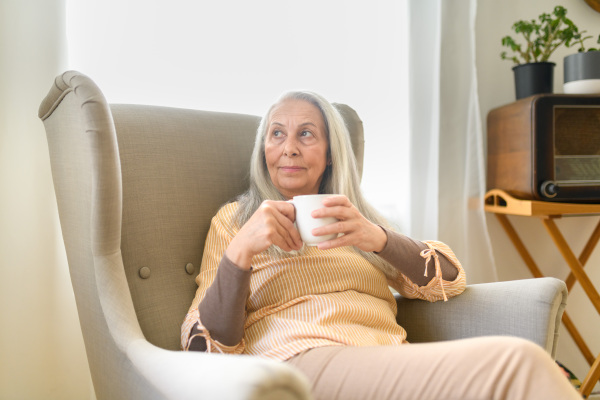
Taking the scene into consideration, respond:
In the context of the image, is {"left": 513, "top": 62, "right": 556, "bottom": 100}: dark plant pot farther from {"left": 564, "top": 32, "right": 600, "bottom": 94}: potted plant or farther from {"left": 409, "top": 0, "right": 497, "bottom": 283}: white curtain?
{"left": 409, "top": 0, "right": 497, "bottom": 283}: white curtain

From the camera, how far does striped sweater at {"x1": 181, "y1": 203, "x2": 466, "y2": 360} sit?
3.25 ft

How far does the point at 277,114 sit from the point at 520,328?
2.36 ft

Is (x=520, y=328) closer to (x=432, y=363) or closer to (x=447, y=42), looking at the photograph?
(x=432, y=363)

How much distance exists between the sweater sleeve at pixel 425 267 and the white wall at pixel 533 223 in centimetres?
103

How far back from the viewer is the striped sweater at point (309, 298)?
990 mm

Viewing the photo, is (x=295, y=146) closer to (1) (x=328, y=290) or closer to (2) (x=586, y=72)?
(1) (x=328, y=290)

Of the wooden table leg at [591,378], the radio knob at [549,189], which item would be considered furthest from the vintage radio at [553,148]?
the wooden table leg at [591,378]

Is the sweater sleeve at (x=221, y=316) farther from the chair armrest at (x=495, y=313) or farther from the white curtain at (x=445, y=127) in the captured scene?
the white curtain at (x=445, y=127)

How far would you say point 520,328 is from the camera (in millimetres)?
1099

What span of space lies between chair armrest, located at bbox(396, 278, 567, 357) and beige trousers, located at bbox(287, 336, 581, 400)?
30 cm

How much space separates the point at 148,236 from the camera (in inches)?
44.9

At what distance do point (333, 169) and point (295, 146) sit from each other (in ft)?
0.44

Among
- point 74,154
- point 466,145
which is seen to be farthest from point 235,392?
point 466,145

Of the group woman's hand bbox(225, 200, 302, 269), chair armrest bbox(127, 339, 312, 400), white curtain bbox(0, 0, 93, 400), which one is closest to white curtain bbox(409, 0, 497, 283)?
woman's hand bbox(225, 200, 302, 269)
